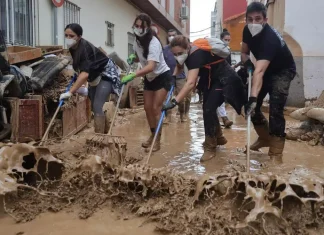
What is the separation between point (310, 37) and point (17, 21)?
6.32 m

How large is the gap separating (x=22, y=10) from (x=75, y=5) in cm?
230

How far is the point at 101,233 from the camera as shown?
2.33 meters

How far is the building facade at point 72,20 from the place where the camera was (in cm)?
656

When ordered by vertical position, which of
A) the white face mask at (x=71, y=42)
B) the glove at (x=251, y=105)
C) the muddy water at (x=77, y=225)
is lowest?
the muddy water at (x=77, y=225)

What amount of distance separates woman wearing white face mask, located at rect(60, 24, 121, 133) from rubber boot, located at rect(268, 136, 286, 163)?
6.49 feet

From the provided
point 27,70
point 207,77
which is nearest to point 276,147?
point 207,77

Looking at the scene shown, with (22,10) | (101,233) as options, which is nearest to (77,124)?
(22,10)

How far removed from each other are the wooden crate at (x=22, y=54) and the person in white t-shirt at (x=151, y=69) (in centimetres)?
165

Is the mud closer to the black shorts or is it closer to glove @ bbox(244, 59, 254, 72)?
glove @ bbox(244, 59, 254, 72)

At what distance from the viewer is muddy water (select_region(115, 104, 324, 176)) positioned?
3.87 m

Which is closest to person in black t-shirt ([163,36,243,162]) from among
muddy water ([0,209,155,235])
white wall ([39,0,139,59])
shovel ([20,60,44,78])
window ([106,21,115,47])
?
muddy water ([0,209,155,235])

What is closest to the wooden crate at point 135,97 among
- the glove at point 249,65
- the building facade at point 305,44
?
the building facade at point 305,44

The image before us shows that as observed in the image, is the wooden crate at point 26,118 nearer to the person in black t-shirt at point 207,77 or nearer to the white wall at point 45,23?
the person in black t-shirt at point 207,77

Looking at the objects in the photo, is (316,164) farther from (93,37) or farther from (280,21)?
(93,37)
